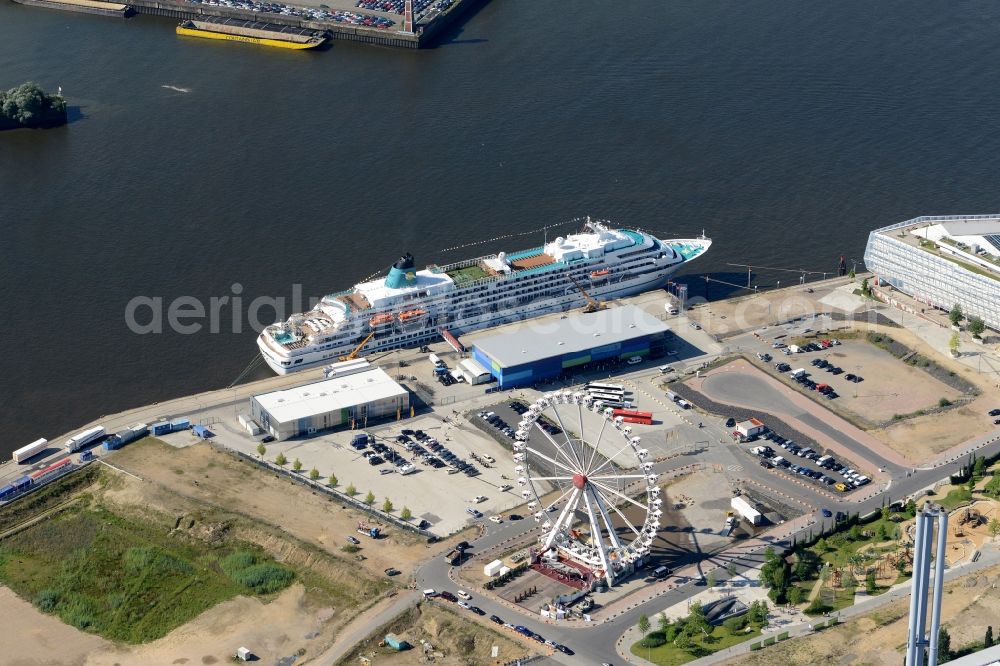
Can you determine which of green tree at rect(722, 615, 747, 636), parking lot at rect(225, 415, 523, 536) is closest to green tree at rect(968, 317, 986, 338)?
parking lot at rect(225, 415, 523, 536)

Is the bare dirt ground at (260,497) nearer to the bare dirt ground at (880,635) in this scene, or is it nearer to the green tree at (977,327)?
the bare dirt ground at (880,635)

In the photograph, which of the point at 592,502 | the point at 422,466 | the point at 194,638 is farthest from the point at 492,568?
the point at 194,638

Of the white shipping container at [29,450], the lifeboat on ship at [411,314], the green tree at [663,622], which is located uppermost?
the lifeboat on ship at [411,314]

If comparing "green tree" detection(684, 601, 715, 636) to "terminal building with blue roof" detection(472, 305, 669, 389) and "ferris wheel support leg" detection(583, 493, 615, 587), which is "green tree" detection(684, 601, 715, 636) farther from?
"terminal building with blue roof" detection(472, 305, 669, 389)

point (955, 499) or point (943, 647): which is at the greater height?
point (955, 499)

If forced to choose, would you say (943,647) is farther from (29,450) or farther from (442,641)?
(29,450)

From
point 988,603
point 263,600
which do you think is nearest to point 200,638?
point 263,600

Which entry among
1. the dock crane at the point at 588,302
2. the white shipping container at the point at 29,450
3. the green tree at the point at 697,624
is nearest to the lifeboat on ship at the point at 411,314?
the dock crane at the point at 588,302
